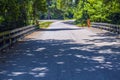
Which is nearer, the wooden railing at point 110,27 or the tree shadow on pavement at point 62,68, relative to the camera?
the tree shadow on pavement at point 62,68

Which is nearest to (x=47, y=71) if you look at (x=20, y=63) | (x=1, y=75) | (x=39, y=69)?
(x=39, y=69)

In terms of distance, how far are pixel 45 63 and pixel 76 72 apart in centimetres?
Result: 223

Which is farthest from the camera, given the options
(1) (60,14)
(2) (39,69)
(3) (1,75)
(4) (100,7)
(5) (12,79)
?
(1) (60,14)

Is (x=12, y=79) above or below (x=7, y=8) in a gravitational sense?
below

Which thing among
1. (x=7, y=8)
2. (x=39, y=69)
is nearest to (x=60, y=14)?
(x=7, y=8)

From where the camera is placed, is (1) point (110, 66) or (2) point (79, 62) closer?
(1) point (110, 66)

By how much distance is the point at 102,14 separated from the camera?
44281mm

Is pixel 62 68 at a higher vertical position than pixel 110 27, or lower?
higher

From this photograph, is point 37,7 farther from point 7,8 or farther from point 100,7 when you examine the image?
point 7,8

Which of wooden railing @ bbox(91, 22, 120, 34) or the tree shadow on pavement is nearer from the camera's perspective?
the tree shadow on pavement

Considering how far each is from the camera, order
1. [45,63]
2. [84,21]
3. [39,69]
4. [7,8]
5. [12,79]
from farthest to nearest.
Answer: [84,21] < [7,8] < [45,63] < [39,69] < [12,79]

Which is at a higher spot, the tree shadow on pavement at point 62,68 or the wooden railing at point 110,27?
the tree shadow on pavement at point 62,68

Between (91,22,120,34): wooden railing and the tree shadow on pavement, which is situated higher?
the tree shadow on pavement

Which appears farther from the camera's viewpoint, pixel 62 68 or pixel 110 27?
pixel 110 27
